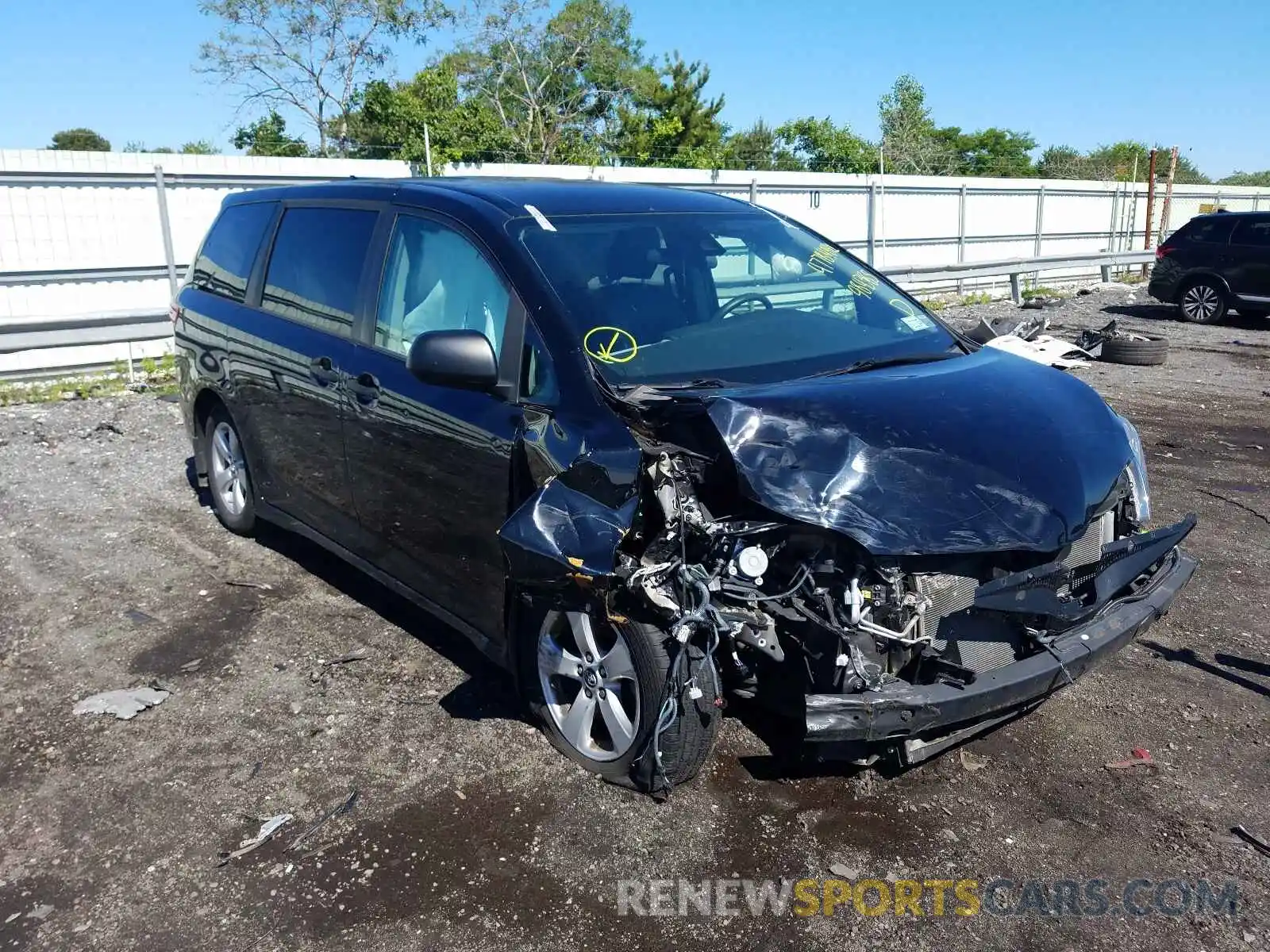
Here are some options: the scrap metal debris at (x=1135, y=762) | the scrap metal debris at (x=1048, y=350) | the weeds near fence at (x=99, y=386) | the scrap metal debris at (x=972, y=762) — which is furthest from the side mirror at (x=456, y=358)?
the weeds near fence at (x=99, y=386)

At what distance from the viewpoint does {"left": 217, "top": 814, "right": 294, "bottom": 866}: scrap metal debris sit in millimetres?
3176

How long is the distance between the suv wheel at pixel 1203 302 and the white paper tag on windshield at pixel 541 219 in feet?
48.5

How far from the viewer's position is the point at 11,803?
347 centimetres

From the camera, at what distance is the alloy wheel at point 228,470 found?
5832 mm

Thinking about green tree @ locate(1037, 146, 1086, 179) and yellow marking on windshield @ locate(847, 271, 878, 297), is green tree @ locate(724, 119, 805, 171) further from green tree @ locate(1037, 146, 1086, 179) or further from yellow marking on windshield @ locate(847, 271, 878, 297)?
yellow marking on windshield @ locate(847, 271, 878, 297)

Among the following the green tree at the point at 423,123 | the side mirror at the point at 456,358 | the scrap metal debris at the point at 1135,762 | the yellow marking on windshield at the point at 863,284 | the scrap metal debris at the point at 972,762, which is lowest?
the scrap metal debris at the point at 972,762

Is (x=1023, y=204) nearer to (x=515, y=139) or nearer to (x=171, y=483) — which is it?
(x=515, y=139)

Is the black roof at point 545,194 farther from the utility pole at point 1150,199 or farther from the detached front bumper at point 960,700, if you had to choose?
the utility pole at point 1150,199

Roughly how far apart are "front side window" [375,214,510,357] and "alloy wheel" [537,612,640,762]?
1017 millimetres

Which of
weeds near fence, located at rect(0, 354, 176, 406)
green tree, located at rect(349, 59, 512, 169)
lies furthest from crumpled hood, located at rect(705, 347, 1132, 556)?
green tree, located at rect(349, 59, 512, 169)

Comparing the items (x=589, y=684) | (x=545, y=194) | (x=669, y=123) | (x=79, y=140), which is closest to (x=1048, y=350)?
(x=545, y=194)

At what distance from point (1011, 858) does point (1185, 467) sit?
5114mm

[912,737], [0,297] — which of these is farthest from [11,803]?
[0,297]

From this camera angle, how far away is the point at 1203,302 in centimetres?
1584
